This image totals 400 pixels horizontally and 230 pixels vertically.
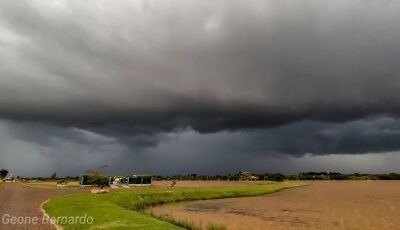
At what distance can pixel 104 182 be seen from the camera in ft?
283

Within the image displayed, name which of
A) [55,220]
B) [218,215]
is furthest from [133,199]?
[55,220]

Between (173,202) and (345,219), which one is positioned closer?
(345,219)

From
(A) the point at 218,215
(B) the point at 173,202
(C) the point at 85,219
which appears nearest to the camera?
(C) the point at 85,219

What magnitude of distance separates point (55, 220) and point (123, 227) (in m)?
9.30

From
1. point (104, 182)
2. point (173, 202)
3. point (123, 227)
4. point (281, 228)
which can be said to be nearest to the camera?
point (123, 227)

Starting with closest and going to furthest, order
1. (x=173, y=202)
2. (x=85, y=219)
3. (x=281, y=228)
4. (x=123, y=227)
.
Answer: (x=123, y=227) → (x=85, y=219) → (x=281, y=228) → (x=173, y=202)

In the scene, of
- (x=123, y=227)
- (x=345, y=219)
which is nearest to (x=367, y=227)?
(x=345, y=219)

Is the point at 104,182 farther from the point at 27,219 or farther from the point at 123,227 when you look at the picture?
the point at 123,227

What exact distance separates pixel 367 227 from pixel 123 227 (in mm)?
28939

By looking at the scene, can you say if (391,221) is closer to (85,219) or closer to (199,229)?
(199,229)

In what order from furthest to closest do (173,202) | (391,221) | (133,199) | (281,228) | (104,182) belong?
1. (104,182)
2. (173,202)
3. (133,199)
4. (391,221)
5. (281,228)

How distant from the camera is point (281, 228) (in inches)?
1658

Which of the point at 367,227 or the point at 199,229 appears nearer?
the point at 199,229

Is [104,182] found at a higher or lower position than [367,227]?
higher
